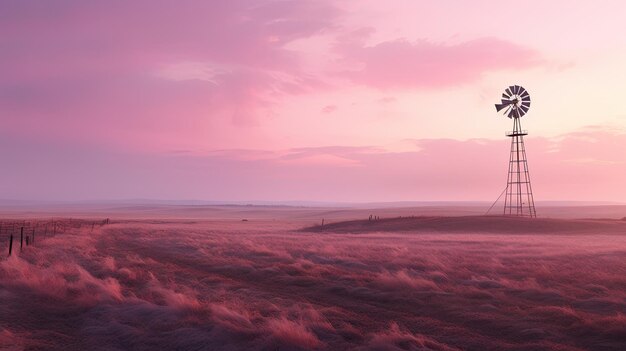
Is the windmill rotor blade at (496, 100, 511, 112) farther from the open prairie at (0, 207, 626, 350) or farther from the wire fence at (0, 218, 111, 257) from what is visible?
the wire fence at (0, 218, 111, 257)

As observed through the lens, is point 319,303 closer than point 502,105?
Yes

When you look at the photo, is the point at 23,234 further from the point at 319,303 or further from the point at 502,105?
the point at 502,105

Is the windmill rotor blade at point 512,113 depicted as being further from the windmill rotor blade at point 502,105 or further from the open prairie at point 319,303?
the open prairie at point 319,303

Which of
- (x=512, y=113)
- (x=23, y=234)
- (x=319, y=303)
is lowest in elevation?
(x=23, y=234)

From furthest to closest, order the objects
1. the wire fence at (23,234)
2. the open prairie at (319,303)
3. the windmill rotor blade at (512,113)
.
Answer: the windmill rotor blade at (512,113)
the wire fence at (23,234)
the open prairie at (319,303)

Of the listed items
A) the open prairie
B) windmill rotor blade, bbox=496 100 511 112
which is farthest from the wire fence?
windmill rotor blade, bbox=496 100 511 112

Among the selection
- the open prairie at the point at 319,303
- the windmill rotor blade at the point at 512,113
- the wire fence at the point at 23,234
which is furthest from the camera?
the windmill rotor blade at the point at 512,113

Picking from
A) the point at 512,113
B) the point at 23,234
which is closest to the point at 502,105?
the point at 512,113

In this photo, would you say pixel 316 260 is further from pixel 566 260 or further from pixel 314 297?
pixel 566 260

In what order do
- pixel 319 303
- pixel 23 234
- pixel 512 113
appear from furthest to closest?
pixel 512 113
pixel 23 234
pixel 319 303

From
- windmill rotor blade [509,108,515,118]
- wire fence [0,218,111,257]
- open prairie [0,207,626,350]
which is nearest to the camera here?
open prairie [0,207,626,350]

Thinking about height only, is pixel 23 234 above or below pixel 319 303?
below

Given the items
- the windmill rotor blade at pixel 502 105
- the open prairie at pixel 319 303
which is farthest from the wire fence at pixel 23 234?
the windmill rotor blade at pixel 502 105

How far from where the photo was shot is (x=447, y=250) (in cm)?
2869
